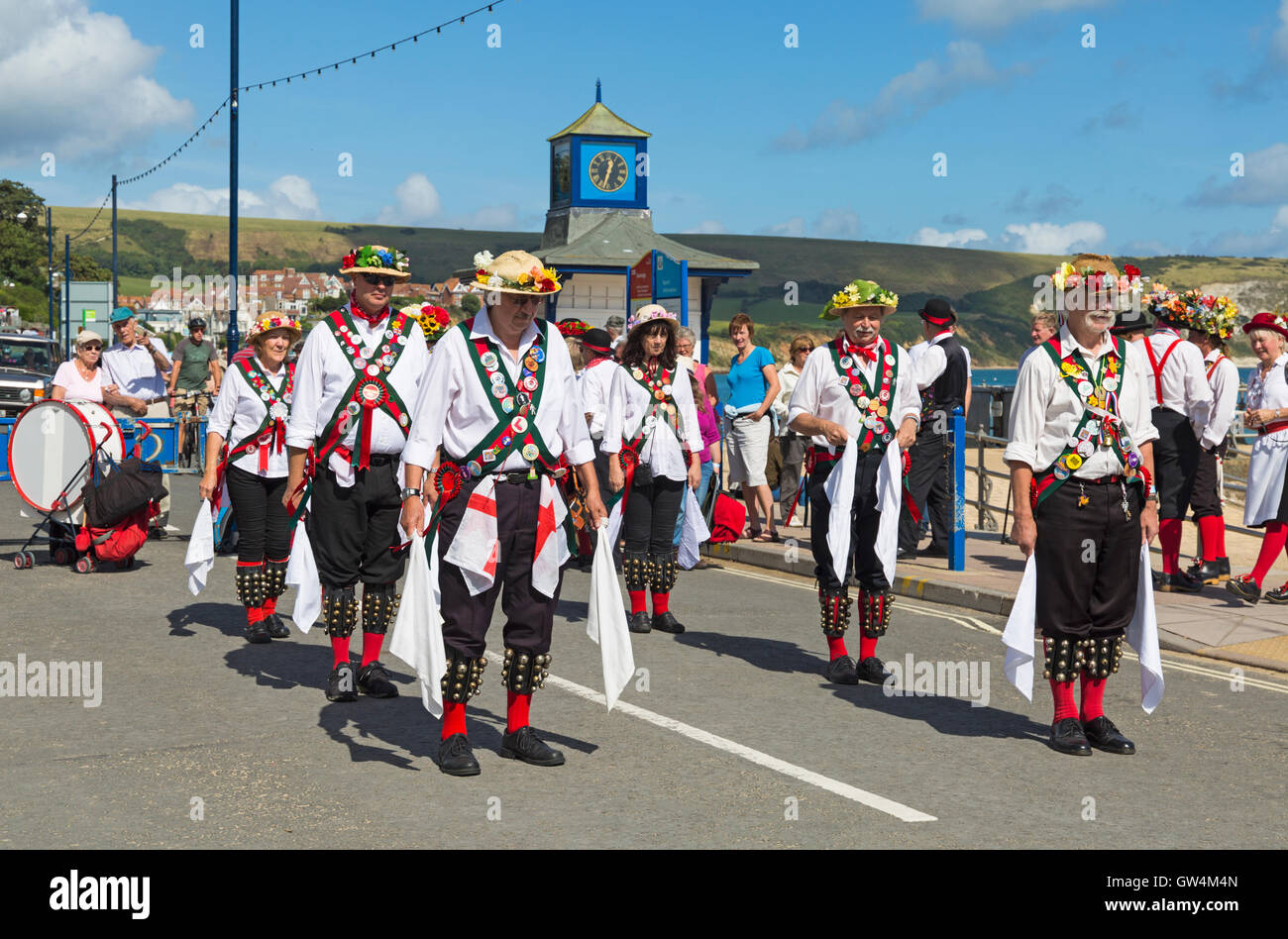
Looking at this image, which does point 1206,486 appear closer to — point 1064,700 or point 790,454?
point 1064,700

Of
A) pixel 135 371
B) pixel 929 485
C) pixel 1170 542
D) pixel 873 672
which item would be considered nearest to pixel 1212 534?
pixel 1170 542

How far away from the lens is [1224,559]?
459 inches

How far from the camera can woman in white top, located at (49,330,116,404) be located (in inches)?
507

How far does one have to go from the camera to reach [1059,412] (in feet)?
21.8

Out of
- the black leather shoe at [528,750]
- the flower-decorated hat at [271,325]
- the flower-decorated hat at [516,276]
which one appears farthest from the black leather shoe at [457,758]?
the flower-decorated hat at [271,325]

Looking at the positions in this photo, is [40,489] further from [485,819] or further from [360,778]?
[485,819]

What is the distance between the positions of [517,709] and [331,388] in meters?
2.10

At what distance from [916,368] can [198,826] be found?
8.80 m

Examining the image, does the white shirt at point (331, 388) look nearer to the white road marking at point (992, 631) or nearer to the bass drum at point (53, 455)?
the white road marking at point (992, 631)

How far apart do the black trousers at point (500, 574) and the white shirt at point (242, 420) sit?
11.8 feet

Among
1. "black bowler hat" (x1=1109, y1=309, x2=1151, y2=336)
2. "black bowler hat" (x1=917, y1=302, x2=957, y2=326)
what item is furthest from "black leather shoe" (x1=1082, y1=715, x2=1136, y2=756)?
"black bowler hat" (x1=917, y1=302, x2=957, y2=326)

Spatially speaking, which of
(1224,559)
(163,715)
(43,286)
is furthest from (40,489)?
(43,286)

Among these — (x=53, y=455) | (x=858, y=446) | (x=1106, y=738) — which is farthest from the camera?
(x=53, y=455)
